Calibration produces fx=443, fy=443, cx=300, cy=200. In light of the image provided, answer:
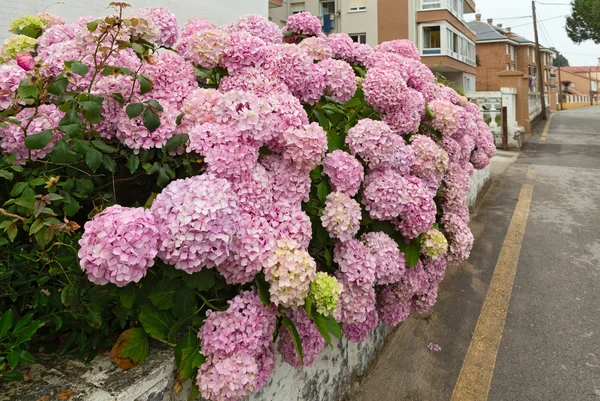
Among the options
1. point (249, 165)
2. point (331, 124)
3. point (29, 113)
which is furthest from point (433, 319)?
point (29, 113)

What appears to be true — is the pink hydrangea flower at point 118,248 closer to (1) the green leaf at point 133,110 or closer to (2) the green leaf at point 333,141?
(1) the green leaf at point 133,110

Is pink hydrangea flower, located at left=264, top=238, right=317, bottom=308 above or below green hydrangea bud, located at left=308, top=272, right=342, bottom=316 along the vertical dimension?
above

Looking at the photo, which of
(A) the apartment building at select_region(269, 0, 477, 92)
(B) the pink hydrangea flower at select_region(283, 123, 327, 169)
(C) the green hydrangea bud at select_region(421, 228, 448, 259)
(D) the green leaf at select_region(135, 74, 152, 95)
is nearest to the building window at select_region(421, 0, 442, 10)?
(A) the apartment building at select_region(269, 0, 477, 92)

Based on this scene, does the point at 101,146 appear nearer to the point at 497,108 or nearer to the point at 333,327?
the point at 333,327

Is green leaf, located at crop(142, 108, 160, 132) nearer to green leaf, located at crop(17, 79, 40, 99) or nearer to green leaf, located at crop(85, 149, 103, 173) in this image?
green leaf, located at crop(85, 149, 103, 173)

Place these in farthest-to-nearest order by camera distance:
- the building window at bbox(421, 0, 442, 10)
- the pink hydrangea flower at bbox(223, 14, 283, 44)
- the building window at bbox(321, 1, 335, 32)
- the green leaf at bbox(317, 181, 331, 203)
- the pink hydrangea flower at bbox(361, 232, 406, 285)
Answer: the building window at bbox(321, 1, 335, 32) < the building window at bbox(421, 0, 442, 10) < the pink hydrangea flower at bbox(223, 14, 283, 44) < the pink hydrangea flower at bbox(361, 232, 406, 285) < the green leaf at bbox(317, 181, 331, 203)

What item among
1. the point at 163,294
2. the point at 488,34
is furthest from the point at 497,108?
the point at 488,34

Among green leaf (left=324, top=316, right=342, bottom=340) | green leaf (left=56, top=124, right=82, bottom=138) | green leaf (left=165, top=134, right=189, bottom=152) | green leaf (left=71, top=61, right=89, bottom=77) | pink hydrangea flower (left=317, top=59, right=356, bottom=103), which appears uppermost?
pink hydrangea flower (left=317, top=59, right=356, bottom=103)

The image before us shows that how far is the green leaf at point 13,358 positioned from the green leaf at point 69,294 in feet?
0.65

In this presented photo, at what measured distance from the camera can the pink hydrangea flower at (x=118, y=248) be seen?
1306 mm

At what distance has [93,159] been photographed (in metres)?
1.64

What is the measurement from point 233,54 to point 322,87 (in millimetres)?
494

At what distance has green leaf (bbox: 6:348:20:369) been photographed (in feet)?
4.32

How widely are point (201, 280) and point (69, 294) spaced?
445 millimetres
